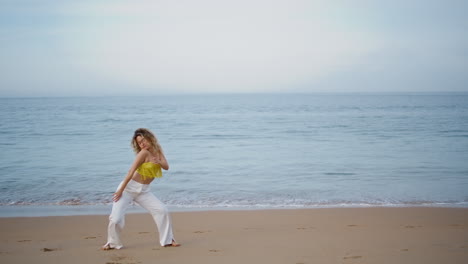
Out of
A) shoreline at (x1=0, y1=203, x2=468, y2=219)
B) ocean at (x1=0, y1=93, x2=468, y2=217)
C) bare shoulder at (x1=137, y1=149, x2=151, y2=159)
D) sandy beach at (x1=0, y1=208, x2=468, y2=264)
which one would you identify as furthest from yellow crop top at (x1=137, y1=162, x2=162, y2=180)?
ocean at (x1=0, y1=93, x2=468, y2=217)

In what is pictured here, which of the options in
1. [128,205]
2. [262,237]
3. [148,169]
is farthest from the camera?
[262,237]

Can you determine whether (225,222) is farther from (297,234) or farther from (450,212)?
(450,212)

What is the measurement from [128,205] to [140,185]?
0.34 metres

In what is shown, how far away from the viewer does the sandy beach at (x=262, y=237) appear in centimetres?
545

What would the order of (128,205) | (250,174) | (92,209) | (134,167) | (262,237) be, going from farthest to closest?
1. (250,174)
2. (92,209)
3. (262,237)
4. (128,205)
5. (134,167)

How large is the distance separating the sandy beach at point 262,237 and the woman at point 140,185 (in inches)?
14.3

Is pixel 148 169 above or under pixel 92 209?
above

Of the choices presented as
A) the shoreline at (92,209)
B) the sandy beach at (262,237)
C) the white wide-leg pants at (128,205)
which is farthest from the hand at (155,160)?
the shoreline at (92,209)

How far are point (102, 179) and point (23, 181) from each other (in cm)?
213

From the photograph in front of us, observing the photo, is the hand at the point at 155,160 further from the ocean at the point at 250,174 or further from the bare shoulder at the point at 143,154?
the ocean at the point at 250,174

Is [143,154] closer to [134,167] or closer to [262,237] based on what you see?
[134,167]

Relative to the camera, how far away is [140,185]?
5.64m

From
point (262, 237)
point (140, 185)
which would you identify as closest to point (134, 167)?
point (140, 185)

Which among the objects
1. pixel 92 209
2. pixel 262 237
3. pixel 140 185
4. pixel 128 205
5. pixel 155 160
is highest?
pixel 155 160
